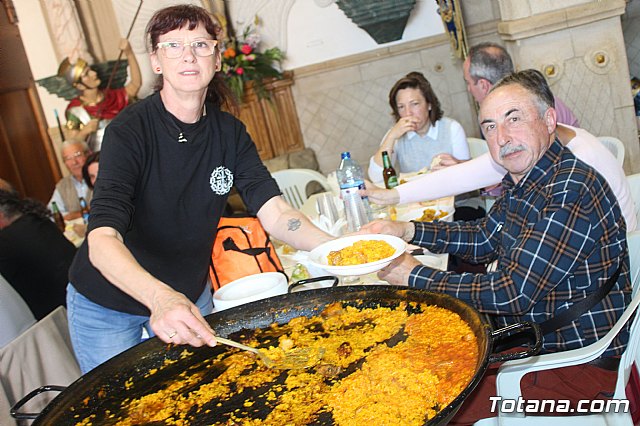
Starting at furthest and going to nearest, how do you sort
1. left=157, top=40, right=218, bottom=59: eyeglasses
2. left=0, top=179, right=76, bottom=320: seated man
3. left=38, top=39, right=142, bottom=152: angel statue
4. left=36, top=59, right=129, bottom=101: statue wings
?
left=36, top=59, right=129, bottom=101: statue wings
left=38, top=39, right=142, bottom=152: angel statue
left=0, top=179, right=76, bottom=320: seated man
left=157, top=40, right=218, bottom=59: eyeglasses

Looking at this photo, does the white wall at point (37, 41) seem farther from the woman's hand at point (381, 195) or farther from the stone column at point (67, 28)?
the woman's hand at point (381, 195)

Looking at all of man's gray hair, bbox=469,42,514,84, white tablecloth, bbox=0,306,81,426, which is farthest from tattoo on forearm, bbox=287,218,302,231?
man's gray hair, bbox=469,42,514,84

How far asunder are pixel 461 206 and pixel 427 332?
2251mm

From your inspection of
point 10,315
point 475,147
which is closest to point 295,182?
point 475,147

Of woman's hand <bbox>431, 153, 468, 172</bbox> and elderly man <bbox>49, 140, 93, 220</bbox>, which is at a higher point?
elderly man <bbox>49, 140, 93, 220</bbox>

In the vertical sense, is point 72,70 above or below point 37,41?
below

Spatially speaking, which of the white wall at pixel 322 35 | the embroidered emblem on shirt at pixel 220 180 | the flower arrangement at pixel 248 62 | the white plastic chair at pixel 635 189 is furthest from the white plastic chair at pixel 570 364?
the white wall at pixel 322 35

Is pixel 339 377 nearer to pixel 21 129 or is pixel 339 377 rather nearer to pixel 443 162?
pixel 443 162

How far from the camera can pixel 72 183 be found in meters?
5.31

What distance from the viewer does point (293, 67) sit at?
6.52 meters

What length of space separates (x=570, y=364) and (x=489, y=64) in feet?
6.49

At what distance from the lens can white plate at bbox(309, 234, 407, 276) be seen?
1745 millimetres

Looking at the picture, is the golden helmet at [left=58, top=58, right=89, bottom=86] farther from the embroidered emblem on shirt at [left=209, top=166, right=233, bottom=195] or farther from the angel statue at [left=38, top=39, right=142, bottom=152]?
the embroidered emblem on shirt at [left=209, top=166, right=233, bottom=195]

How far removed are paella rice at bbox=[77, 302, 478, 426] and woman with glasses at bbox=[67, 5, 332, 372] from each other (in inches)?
8.5
